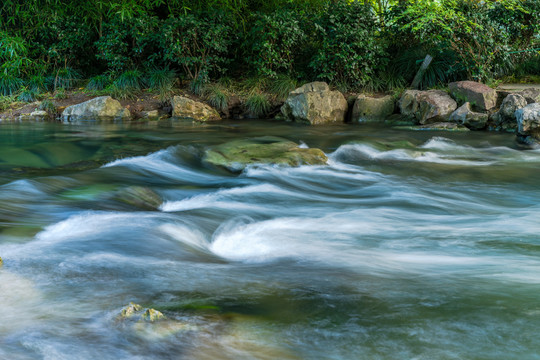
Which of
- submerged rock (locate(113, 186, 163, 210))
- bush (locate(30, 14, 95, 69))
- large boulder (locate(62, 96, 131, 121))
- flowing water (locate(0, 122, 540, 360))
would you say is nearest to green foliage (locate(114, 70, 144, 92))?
large boulder (locate(62, 96, 131, 121))

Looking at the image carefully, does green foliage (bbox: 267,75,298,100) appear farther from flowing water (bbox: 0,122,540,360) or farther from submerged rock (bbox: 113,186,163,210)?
submerged rock (bbox: 113,186,163,210)

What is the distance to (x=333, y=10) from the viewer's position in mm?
11836

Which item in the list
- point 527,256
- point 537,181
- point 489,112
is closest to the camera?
point 527,256

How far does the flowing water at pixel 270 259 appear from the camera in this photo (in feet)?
6.60

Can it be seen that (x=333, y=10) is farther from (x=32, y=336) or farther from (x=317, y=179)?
(x=32, y=336)

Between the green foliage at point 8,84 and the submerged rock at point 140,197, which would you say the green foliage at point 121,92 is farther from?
the submerged rock at point 140,197

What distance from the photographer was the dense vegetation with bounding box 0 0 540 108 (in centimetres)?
1090

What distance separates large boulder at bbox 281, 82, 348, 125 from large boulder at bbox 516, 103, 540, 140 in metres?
3.87

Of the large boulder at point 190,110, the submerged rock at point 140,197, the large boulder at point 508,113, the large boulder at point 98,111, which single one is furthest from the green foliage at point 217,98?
the submerged rock at point 140,197

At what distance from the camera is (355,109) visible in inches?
440

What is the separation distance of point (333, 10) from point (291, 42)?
1168 mm

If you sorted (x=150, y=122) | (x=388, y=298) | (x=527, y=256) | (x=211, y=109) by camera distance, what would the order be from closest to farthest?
1. (x=388, y=298)
2. (x=527, y=256)
3. (x=150, y=122)
4. (x=211, y=109)

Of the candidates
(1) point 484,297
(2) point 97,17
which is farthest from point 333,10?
(1) point 484,297

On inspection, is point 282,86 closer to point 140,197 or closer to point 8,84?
point 8,84
